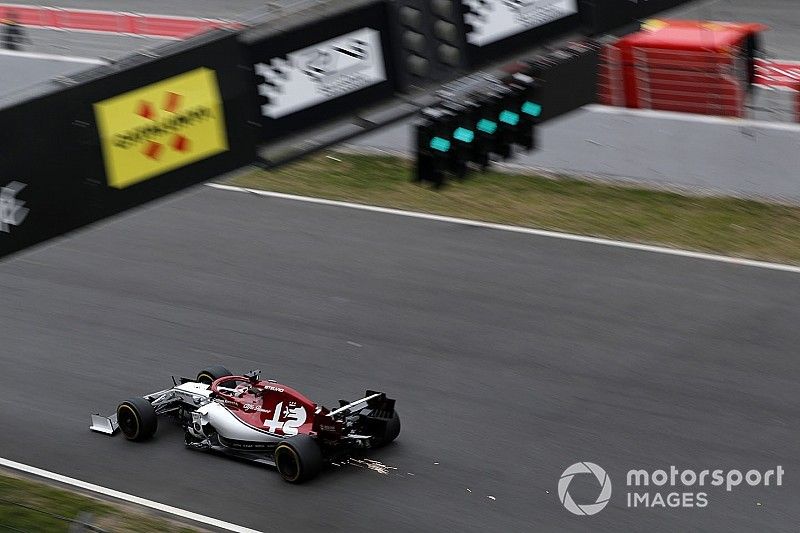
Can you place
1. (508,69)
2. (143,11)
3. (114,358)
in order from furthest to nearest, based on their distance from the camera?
(143,11) → (114,358) → (508,69)

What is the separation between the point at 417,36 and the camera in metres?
13.1

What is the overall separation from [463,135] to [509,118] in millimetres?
640

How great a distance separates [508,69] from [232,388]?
432cm

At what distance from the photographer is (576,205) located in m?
20.6

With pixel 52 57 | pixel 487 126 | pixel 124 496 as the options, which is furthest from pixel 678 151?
pixel 52 57

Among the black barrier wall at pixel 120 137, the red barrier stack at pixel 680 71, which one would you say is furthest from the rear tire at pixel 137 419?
the red barrier stack at pixel 680 71

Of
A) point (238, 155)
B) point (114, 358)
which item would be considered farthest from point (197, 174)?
point (114, 358)

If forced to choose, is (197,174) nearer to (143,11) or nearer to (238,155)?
(238,155)

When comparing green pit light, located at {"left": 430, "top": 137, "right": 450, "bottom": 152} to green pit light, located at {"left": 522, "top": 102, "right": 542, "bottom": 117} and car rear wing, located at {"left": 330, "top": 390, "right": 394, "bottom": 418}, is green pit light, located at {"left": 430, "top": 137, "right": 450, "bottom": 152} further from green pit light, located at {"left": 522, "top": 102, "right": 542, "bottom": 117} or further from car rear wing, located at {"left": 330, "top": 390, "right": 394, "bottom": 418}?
car rear wing, located at {"left": 330, "top": 390, "right": 394, "bottom": 418}

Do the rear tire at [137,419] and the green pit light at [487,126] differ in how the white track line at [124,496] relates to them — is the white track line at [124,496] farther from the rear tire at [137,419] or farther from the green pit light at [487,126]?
the green pit light at [487,126]

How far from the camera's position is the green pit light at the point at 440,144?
12353 mm

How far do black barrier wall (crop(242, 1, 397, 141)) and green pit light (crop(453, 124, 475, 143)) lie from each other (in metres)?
0.92

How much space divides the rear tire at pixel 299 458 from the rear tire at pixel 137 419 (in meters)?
1.73

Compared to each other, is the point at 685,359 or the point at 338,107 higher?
the point at 338,107
